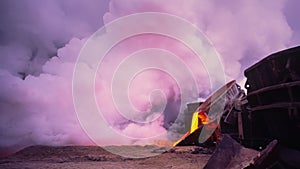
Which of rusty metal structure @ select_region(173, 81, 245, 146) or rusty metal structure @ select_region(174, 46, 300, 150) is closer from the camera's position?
rusty metal structure @ select_region(174, 46, 300, 150)

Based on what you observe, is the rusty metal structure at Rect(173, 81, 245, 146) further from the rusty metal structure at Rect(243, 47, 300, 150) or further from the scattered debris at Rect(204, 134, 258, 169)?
the scattered debris at Rect(204, 134, 258, 169)

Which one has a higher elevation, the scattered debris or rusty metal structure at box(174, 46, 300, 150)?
rusty metal structure at box(174, 46, 300, 150)

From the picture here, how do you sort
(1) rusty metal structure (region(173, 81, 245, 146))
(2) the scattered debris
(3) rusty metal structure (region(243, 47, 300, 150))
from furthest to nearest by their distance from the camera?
(1) rusty metal structure (region(173, 81, 245, 146))
(2) the scattered debris
(3) rusty metal structure (region(243, 47, 300, 150))

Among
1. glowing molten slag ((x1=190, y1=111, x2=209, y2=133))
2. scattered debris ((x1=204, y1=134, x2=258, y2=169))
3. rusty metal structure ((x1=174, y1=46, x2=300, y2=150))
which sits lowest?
scattered debris ((x1=204, y1=134, x2=258, y2=169))

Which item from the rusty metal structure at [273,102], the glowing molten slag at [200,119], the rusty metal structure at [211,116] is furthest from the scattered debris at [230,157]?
the glowing molten slag at [200,119]

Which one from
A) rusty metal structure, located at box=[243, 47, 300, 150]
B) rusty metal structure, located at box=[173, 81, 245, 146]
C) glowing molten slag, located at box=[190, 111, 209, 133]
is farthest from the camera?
glowing molten slag, located at box=[190, 111, 209, 133]

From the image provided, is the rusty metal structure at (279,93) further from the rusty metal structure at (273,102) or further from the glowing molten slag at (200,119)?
the glowing molten slag at (200,119)

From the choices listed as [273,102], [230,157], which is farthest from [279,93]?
[230,157]

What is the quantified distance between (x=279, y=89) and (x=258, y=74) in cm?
63

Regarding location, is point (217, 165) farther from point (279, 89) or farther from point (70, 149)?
point (70, 149)

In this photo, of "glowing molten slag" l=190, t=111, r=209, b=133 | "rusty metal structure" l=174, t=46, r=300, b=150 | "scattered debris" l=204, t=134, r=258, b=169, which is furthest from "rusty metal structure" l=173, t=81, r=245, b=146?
"scattered debris" l=204, t=134, r=258, b=169

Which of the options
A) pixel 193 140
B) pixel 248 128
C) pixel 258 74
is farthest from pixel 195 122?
pixel 258 74

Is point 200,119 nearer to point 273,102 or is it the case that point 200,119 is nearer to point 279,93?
point 273,102

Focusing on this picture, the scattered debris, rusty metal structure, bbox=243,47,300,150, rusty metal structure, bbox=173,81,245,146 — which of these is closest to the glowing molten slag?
rusty metal structure, bbox=173,81,245,146
